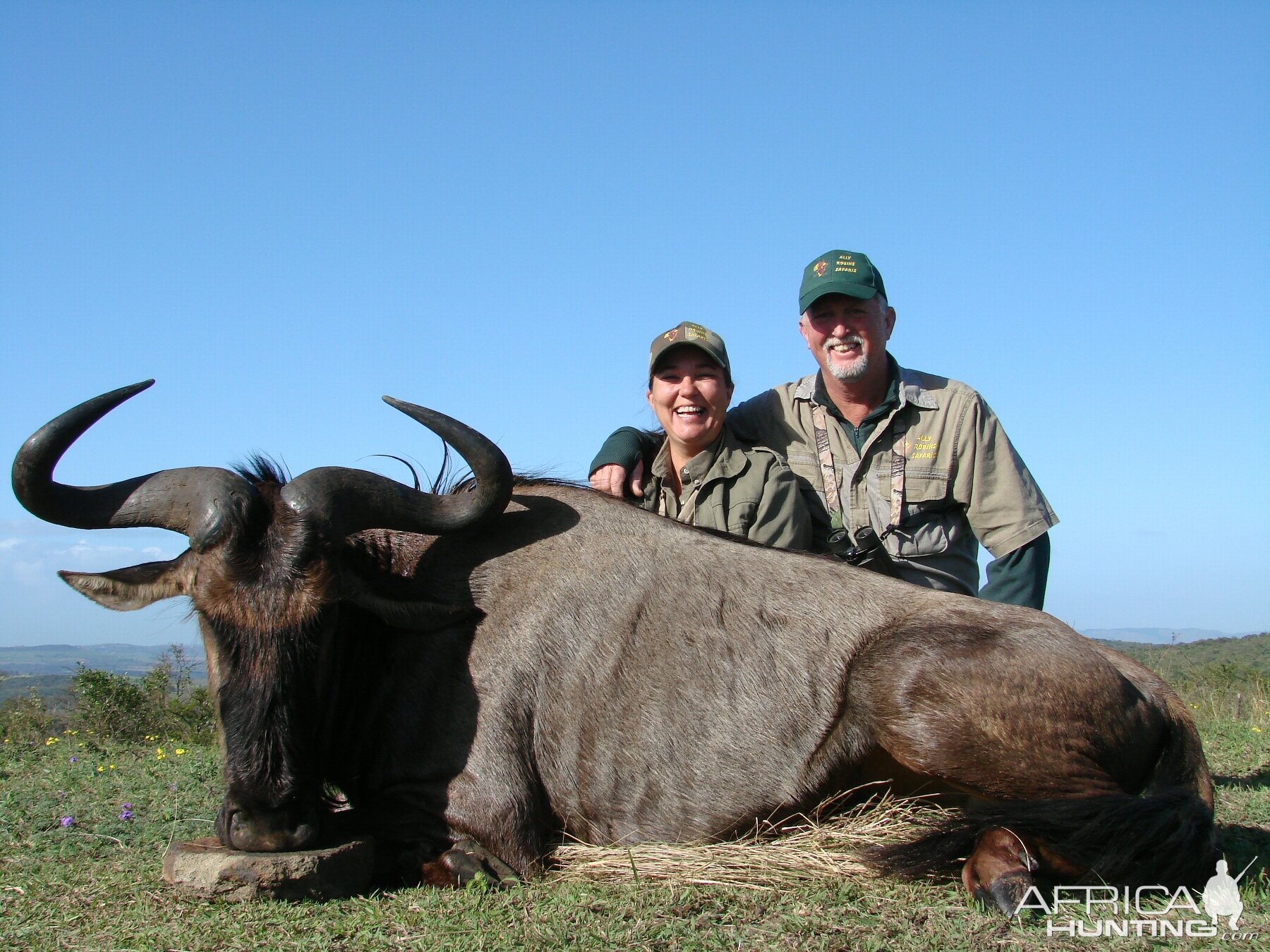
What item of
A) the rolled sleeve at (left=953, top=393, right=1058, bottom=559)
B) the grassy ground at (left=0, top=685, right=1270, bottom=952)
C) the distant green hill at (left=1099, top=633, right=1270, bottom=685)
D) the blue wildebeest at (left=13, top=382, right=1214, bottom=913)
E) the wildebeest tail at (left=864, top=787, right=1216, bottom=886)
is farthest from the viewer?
the distant green hill at (left=1099, top=633, right=1270, bottom=685)

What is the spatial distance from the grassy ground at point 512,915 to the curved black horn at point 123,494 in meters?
1.43

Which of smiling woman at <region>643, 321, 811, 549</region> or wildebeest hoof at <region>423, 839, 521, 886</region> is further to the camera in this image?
smiling woman at <region>643, 321, 811, 549</region>

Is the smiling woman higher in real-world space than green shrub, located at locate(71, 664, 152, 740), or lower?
higher

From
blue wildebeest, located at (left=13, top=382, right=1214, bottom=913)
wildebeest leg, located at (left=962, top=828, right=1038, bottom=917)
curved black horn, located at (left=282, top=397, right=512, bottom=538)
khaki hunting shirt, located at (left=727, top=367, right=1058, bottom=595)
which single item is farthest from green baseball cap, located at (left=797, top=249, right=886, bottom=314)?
wildebeest leg, located at (left=962, top=828, right=1038, bottom=917)

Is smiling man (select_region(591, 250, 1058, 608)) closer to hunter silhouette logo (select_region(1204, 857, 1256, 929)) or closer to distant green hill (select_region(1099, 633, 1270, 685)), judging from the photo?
distant green hill (select_region(1099, 633, 1270, 685))

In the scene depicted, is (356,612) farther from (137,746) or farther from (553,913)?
(137,746)

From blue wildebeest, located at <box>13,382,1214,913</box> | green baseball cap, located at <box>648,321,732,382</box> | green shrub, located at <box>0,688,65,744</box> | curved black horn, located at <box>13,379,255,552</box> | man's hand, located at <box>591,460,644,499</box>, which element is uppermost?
green baseball cap, located at <box>648,321,732,382</box>

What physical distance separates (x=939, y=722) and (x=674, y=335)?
315cm

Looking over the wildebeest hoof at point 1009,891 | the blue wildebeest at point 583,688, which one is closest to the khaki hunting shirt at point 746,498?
the blue wildebeest at point 583,688

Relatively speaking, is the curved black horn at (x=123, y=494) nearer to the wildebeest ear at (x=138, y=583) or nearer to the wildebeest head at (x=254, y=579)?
the wildebeest head at (x=254, y=579)

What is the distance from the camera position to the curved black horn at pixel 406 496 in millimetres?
4250

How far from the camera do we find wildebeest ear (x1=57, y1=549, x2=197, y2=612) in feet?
14.2

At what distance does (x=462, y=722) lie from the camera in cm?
459

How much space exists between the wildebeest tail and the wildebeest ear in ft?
10.2
